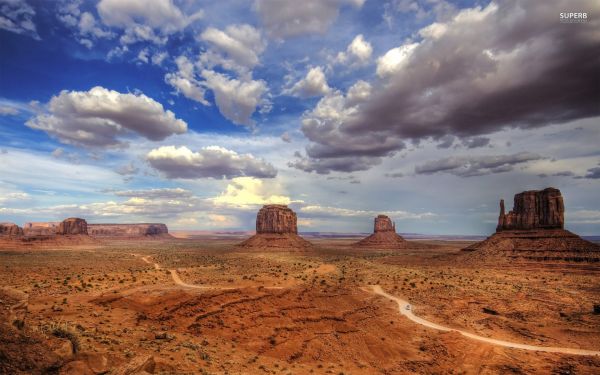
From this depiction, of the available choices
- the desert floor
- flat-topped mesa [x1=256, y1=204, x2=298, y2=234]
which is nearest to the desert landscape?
the desert floor

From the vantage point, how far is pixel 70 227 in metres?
186

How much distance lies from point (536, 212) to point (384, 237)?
319ft

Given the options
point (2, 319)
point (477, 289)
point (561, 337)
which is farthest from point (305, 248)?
point (2, 319)

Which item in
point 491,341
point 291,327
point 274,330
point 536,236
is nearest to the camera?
point 274,330

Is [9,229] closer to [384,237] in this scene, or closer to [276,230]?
[276,230]

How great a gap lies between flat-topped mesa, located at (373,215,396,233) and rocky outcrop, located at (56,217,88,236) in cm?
17907

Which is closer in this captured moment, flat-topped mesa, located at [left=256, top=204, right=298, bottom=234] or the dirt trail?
the dirt trail

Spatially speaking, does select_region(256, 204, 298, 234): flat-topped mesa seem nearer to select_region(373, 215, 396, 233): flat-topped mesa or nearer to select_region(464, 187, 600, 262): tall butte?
select_region(373, 215, 396, 233): flat-topped mesa

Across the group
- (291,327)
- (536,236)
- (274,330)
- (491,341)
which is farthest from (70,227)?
(536,236)

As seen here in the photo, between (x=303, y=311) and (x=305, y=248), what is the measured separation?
115 meters

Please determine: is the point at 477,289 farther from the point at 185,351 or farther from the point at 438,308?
the point at 185,351

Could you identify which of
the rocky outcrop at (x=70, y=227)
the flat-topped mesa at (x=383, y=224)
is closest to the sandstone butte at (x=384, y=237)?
the flat-topped mesa at (x=383, y=224)

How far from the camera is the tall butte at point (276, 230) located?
14812 centimetres

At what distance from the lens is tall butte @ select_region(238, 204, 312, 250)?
486 ft
